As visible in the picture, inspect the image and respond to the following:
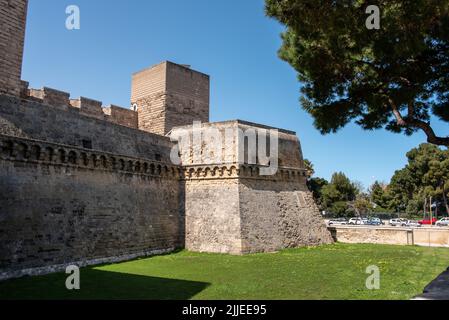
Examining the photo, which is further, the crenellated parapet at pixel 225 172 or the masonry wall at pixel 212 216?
the crenellated parapet at pixel 225 172

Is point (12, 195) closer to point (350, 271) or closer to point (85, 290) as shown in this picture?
point (85, 290)

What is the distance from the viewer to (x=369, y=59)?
1055 centimetres

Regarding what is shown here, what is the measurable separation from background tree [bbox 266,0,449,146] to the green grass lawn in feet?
15.1

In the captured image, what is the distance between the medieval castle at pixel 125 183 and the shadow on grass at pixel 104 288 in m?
1.31

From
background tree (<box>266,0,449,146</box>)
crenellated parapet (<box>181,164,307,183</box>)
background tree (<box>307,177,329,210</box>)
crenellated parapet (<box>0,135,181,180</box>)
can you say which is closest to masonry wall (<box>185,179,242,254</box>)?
crenellated parapet (<box>181,164,307,183</box>)

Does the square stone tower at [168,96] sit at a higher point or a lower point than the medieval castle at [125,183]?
higher

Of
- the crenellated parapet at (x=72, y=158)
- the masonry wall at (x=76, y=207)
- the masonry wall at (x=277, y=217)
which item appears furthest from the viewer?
the masonry wall at (x=277, y=217)

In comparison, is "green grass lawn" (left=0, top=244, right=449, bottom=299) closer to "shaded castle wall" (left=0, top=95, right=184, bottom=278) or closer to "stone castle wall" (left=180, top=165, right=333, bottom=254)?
"shaded castle wall" (left=0, top=95, right=184, bottom=278)

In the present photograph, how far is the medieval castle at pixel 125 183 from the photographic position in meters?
12.2

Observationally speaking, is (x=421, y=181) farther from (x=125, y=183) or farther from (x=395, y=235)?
(x=125, y=183)

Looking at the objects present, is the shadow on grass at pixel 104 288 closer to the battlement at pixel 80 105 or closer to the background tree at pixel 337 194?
the battlement at pixel 80 105

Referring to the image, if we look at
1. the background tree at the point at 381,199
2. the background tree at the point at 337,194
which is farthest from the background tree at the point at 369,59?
the background tree at the point at 381,199

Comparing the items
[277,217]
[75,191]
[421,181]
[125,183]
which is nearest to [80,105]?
[125,183]

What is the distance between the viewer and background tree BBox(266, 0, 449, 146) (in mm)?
8617
